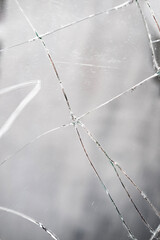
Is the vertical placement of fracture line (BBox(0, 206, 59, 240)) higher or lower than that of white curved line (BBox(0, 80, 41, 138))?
lower

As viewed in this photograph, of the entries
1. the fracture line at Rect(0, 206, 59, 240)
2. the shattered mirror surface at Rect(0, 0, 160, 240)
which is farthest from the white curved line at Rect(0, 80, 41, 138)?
the fracture line at Rect(0, 206, 59, 240)

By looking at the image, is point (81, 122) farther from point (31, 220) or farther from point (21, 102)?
point (31, 220)

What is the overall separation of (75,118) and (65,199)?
0.22 metres

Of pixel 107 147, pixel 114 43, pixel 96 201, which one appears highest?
pixel 114 43

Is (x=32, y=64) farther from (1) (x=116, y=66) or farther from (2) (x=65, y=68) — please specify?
(1) (x=116, y=66)

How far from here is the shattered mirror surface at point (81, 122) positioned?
0.77 metres

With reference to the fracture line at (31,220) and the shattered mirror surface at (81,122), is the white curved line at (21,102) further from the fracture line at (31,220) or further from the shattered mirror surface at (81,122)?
the fracture line at (31,220)

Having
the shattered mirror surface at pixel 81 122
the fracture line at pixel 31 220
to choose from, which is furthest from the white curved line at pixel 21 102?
the fracture line at pixel 31 220

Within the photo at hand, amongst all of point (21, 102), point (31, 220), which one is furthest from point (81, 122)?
point (31, 220)

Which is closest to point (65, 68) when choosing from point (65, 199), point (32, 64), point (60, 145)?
point (32, 64)

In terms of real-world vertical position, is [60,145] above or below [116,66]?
below

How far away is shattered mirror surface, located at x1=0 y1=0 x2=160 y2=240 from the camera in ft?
2.53

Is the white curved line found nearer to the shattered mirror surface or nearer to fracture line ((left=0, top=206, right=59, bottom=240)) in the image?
the shattered mirror surface

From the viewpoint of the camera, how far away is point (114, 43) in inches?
32.7
